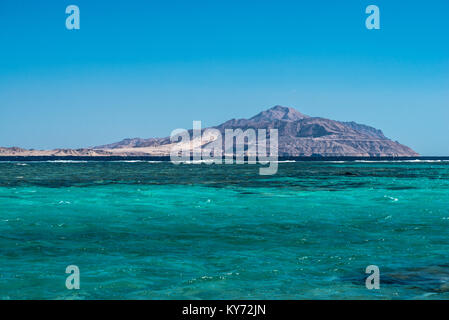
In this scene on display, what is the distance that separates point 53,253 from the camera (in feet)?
67.2

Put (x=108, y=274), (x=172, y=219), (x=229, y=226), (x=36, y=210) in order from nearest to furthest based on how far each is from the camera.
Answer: (x=108, y=274)
(x=229, y=226)
(x=172, y=219)
(x=36, y=210)

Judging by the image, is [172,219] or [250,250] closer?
[250,250]
